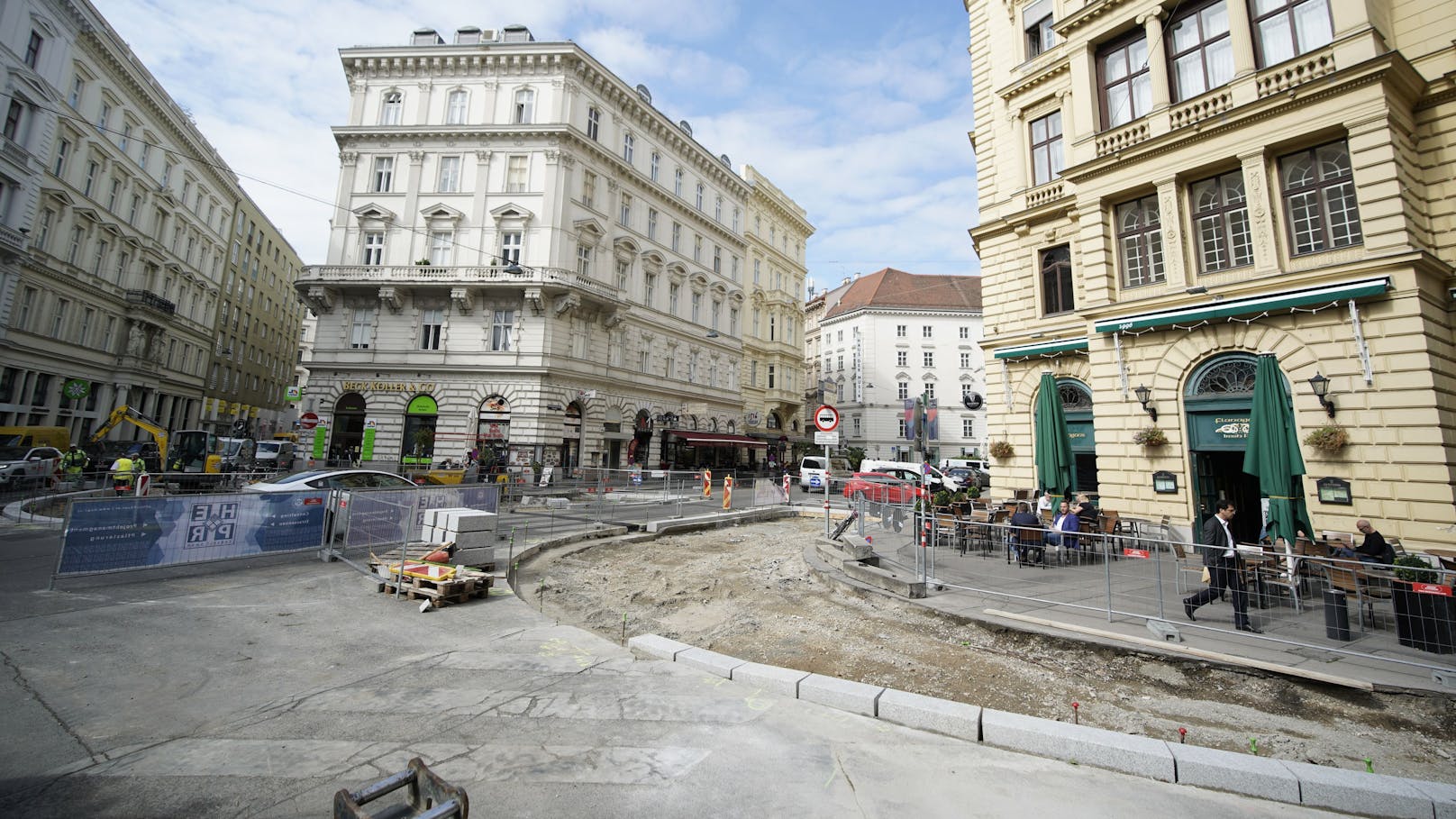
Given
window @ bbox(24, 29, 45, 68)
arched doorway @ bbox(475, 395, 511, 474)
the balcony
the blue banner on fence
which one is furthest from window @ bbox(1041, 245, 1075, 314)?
the balcony

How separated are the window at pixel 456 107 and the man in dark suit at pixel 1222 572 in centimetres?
3661

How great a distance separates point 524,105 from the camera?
104ft

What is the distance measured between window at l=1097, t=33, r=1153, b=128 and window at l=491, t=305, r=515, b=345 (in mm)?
26201

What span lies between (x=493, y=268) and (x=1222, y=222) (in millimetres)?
28491

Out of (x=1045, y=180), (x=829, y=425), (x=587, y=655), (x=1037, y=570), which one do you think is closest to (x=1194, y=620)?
(x=1037, y=570)

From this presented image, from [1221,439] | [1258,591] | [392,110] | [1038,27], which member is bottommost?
[1258,591]

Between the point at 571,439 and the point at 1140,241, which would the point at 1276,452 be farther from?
the point at 571,439

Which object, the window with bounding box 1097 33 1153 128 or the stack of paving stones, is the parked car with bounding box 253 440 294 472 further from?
the window with bounding box 1097 33 1153 128

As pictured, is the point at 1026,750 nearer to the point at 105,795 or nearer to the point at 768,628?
the point at 768,628

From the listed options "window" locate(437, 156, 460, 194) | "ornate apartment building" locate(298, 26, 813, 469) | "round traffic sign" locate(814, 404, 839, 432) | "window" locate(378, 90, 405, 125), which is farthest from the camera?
"window" locate(378, 90, 405, 125)

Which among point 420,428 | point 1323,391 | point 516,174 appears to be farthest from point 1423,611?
point 516,174

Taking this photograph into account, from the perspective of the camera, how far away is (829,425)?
11328 millimetres

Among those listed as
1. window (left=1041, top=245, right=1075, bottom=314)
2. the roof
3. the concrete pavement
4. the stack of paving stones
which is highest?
the roof

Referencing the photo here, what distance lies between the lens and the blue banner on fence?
7852mm
